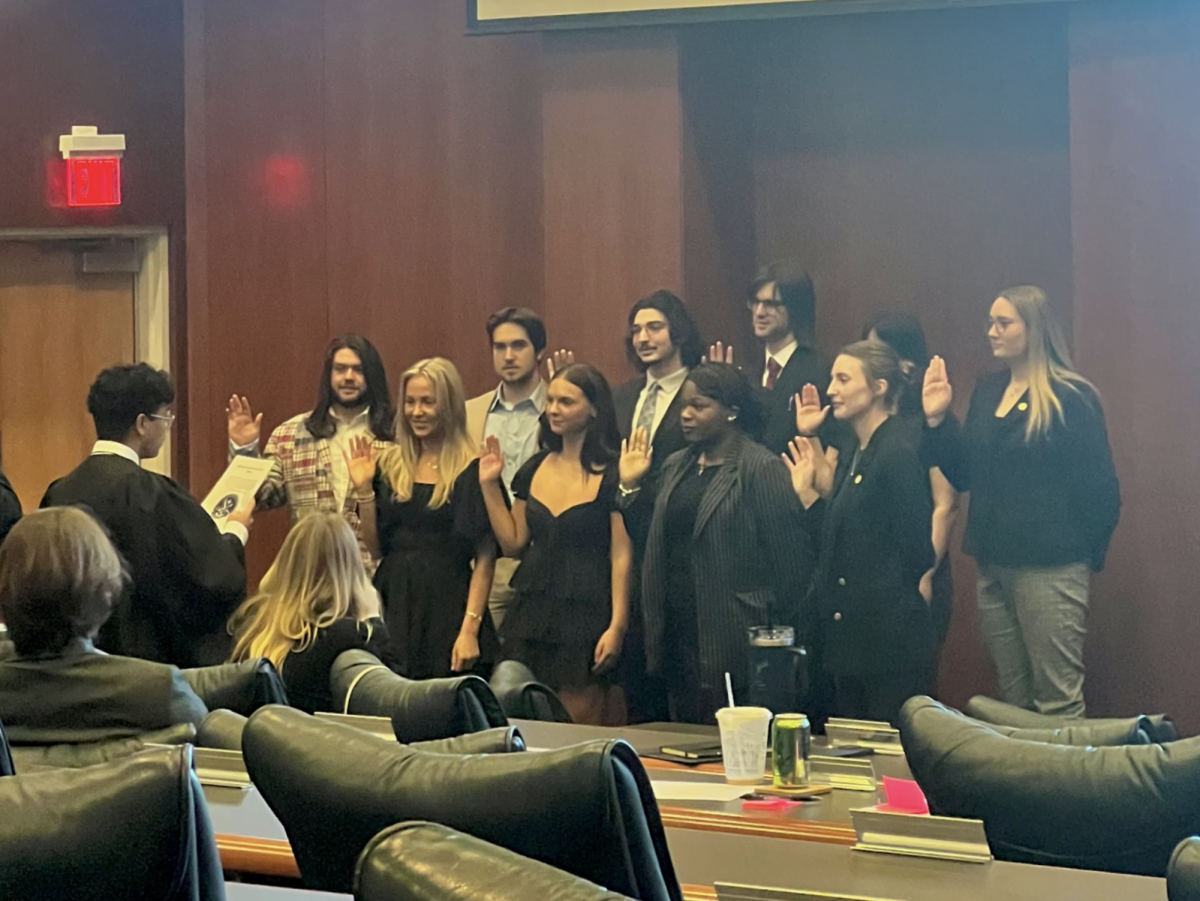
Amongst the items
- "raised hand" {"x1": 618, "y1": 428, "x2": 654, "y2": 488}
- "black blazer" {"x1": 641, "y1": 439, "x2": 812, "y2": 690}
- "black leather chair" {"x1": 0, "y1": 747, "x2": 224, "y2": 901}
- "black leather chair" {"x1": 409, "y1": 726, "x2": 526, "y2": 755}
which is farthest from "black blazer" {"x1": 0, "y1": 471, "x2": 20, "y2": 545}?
"black leather chair" {"x1": 0, "y1": 747, "x2": 224, "y2": 901}

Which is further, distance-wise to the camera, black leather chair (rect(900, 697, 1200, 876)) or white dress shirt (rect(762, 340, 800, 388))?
white dress shirt (rect(762, 340, 800, 388))

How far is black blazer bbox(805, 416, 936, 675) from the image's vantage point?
15.5ft

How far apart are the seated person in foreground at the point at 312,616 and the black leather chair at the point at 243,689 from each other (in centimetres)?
61

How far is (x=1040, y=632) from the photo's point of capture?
15.9 feet

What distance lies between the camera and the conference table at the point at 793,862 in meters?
1.55

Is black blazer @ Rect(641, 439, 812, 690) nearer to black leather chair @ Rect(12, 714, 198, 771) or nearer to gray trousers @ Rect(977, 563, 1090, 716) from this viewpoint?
gray trousers @ Rect(977, 563, 1090, 716)

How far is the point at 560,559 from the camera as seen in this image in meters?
5.10

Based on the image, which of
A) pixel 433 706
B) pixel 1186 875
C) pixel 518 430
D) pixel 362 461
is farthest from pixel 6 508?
pixel 1186 875

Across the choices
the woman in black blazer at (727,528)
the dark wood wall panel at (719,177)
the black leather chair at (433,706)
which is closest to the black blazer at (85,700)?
the black leather chair at (433,706)

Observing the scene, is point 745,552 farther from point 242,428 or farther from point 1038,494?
point 242,428

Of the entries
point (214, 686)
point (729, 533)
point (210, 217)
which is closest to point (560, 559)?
point (729, 533)

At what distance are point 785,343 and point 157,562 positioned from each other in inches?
96.1

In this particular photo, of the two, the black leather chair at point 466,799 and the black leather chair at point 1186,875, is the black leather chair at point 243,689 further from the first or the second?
the black leather chair at point 1186,875

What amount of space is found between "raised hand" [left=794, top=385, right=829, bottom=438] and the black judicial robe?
2059 mm
